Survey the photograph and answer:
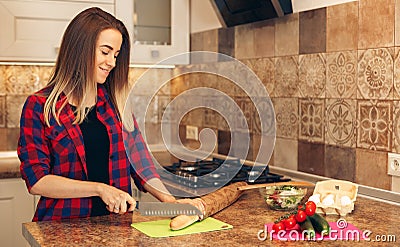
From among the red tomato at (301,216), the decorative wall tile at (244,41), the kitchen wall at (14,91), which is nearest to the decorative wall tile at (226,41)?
the decorative wall tile at (244,41)

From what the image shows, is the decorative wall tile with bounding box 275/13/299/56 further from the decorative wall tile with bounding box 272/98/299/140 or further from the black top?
the black top

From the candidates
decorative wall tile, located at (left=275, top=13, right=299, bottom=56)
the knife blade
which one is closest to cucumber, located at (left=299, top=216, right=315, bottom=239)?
the knife blade

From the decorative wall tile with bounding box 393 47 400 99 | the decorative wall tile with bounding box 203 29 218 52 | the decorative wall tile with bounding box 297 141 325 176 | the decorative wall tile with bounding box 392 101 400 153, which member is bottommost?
the decorative wall tile with bounding box 297 141 325 176

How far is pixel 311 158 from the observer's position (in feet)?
8.67

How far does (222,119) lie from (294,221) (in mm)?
1679

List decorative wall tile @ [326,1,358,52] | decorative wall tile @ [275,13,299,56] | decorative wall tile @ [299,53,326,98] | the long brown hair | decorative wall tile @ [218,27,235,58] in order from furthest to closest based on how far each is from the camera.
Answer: decorative wall tile @ [218,27,235,58] < decorative wall tile @ [275,13,299,56] < decorative wall tile @ [299,53,326,98] < decorative wall tile @ [326,1,358,52] < the long brown hair

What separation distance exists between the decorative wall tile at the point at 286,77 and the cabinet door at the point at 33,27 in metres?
1.16

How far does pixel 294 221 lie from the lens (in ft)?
5.50

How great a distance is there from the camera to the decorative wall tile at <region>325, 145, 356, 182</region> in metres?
2.40

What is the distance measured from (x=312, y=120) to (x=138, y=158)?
891 millimetres

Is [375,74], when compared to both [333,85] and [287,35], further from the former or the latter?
[287,35]

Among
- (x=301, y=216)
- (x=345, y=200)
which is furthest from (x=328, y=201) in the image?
(x=301, y=216)

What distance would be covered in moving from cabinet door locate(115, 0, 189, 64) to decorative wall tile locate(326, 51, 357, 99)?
1.22 m

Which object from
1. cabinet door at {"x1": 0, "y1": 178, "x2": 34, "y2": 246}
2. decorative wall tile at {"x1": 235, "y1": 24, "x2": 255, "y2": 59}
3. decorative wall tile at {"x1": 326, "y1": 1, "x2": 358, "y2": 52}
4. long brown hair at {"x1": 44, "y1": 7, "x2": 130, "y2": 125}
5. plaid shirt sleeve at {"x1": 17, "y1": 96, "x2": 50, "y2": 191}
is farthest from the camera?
decorative wall tile at {"x1": 235, "y1": 24, "x2": 255, "y2": 59}
